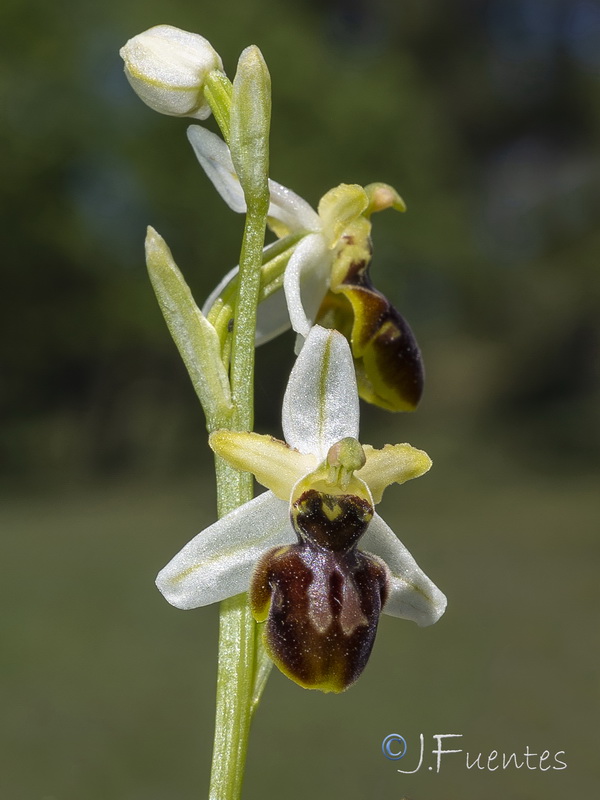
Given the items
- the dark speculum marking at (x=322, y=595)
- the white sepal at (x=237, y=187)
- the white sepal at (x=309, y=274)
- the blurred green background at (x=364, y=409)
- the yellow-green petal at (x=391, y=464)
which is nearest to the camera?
the dark speculum marking at (x=322, y=595)

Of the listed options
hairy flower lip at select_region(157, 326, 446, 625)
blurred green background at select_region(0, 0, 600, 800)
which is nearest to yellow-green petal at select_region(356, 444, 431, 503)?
hairy flower lip at select_region(157, 326, 446, 625)

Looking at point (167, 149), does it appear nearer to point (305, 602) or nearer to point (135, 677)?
point (135, 677)

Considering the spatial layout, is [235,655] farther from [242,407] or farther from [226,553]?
[242,407]

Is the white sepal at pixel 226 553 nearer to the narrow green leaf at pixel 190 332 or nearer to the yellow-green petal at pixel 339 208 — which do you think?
the narrow green leaf at pixel 190 332

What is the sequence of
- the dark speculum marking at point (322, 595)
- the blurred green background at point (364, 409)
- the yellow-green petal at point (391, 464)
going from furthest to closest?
the blurred green background at point (364, 409) → the yellow-green petal at point (391, 464) → the dark speculum marking at point (322, 595)

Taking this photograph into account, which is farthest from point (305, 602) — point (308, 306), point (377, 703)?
point (377, 703)

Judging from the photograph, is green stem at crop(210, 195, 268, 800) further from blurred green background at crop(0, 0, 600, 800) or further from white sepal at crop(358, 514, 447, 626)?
blurred green background at crop(0, 0, 600, 800)

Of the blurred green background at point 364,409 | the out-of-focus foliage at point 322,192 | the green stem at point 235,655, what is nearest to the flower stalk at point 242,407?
the green stem at point 235,655

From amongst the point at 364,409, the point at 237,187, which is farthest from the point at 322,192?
the point at 237,187
